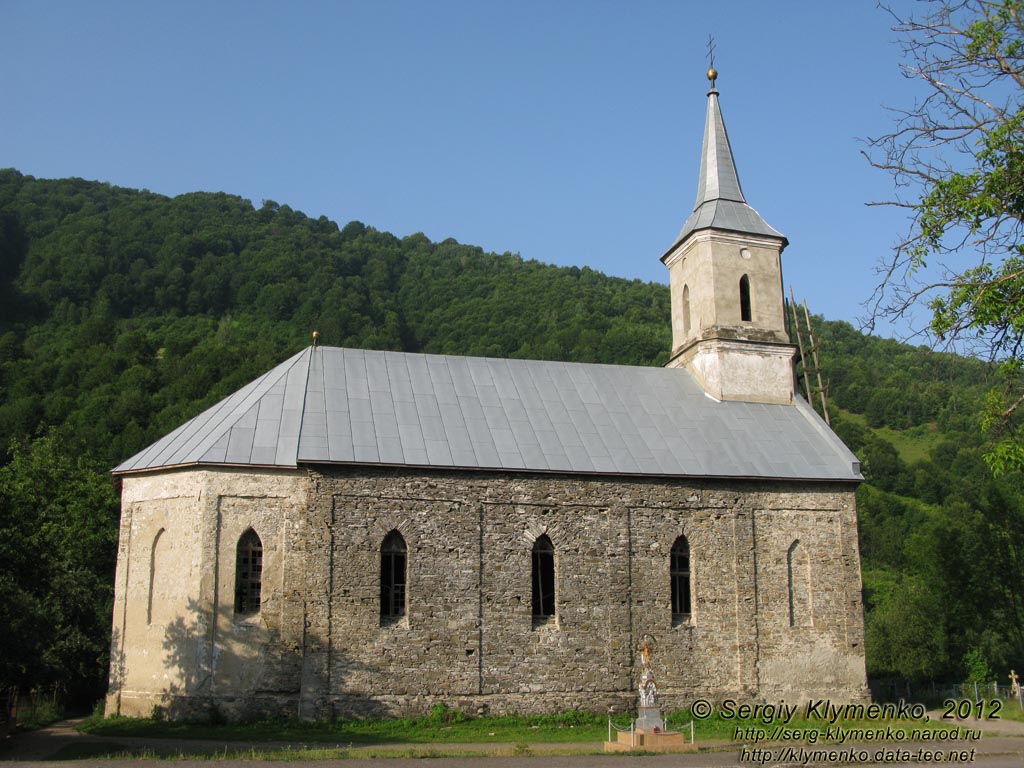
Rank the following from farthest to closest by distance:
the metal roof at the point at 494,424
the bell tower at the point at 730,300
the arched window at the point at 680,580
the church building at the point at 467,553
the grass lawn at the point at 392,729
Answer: the bell tower at the point at 730,300, the arched window at the point at 680,580, the metal roof at the point at 494,424, the church building at the point at 467,553, the grass lawn at the point at 392,729

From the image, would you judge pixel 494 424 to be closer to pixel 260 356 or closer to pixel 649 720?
pixel 649 720

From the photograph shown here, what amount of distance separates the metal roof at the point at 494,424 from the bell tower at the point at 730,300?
72 cm

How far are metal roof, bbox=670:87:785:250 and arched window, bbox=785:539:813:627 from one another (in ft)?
34.3

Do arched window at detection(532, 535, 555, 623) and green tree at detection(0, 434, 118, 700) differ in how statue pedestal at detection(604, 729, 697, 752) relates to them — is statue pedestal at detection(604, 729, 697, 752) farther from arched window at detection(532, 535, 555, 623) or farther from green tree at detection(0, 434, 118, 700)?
green tree at detection(0, 434, 118, 700)

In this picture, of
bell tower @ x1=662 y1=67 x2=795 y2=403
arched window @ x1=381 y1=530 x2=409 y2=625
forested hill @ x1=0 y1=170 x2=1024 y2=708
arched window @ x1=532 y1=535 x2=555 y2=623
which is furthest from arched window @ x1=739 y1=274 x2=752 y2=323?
arched window @ x1=381 y1=530 x2=409 y2=625

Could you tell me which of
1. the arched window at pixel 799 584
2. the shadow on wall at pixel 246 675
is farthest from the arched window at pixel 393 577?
the arched window at pixel 799 584

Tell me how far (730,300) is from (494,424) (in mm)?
9127

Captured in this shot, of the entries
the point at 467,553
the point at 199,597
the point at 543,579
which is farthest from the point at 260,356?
the point at 543,579

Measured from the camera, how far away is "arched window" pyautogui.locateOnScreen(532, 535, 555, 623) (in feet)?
75.6

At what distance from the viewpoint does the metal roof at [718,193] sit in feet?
98.4

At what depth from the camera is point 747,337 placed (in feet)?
94.2

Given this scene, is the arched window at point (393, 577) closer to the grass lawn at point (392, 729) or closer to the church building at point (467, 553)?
the church building at point (467, 553)

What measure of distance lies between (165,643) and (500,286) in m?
60.8

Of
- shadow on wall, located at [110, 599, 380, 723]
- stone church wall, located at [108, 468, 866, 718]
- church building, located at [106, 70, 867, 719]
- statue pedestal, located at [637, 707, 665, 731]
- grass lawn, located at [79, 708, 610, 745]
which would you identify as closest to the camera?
statue pedestal, located at [637, 707, 665, 731]
